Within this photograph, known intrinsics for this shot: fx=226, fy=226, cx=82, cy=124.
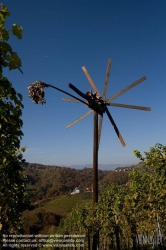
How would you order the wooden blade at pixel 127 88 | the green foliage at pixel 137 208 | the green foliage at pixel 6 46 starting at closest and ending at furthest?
the green foliage at pixel 6 46, the wooden blade at pixel 127 88, the green foliage at pixel 137 208

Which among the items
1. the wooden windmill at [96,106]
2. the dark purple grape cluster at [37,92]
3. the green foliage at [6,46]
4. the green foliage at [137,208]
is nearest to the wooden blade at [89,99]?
the wooden windmill at [96,106]

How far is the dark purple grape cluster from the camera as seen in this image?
630 cm

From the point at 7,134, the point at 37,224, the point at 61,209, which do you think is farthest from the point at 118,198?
the point at 61,209

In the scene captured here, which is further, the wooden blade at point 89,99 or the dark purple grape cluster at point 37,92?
the wooden blade at point 89,99

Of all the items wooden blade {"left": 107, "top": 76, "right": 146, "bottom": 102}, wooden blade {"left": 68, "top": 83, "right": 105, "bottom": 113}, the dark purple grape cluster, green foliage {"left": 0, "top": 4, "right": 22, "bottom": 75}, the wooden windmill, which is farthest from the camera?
wooden blade {"left": 107, "top": 76, "right": 146, "bottom": 102}

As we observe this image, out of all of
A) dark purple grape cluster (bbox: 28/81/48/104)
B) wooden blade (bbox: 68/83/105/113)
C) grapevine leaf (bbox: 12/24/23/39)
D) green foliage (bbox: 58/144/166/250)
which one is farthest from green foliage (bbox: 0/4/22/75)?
green foliage (bbox: 58/144/166/250)

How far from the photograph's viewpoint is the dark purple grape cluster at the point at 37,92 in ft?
20.7

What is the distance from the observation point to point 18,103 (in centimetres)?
338

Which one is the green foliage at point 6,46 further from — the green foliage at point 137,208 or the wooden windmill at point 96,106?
the green foliage at point 137,208

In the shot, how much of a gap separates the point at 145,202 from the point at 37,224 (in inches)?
2597

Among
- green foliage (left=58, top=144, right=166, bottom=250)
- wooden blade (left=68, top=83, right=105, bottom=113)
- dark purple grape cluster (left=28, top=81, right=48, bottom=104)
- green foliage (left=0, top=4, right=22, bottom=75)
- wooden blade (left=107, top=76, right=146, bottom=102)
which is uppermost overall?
wooden blade (left=107, top=76, right=146, bottom=102)

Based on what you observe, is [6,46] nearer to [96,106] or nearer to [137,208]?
[96,106]

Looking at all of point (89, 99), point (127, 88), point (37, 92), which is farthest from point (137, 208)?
point (37, 92)

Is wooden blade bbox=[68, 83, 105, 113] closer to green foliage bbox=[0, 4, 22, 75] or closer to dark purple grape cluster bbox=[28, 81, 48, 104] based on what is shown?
dark purple grape cluster bbox=[28, 81, 48, 104]
